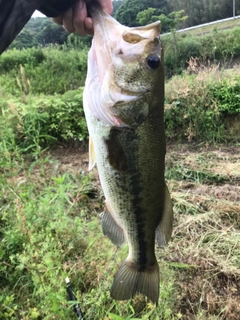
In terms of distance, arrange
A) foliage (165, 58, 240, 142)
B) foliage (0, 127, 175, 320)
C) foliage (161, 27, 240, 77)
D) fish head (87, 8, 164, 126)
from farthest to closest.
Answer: foliage (161, 27, 240, 77) → foliage (165, 58, 240, 142) → foliage (0, 127, 175, 320) → fish head (87, 8, 164, 126)

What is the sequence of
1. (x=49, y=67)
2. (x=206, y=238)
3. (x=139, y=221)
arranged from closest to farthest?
(x=139, y=221), (x=206, y=238), (x=49, y=67)

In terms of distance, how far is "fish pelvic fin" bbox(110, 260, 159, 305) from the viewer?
173 cm

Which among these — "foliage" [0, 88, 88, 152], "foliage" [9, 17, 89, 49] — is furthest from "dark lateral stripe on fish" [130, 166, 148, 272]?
"foliage" [9, 17, 89, 49]

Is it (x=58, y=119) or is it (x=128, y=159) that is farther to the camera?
(x=58, y=119)

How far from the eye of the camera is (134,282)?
175cm

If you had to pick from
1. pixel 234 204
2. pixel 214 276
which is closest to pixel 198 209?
pixel 234 204

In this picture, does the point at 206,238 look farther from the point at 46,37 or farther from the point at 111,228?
the point at 46,37

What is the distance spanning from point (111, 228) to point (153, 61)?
78 centimetres

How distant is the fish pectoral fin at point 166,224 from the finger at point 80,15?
83cm

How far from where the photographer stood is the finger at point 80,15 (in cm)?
146

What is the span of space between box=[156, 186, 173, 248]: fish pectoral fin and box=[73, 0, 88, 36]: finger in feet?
2.71

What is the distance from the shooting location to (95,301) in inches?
98.6

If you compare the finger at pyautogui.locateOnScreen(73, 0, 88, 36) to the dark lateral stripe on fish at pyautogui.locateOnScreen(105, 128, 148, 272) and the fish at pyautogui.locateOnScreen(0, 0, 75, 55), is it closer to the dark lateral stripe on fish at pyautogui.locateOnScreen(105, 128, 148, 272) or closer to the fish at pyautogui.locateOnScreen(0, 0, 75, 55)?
the fish at pyautogui.locateOnScreen(0, 0, 75, 55)

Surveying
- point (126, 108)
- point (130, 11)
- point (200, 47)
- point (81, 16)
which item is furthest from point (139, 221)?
point (130, 11)
